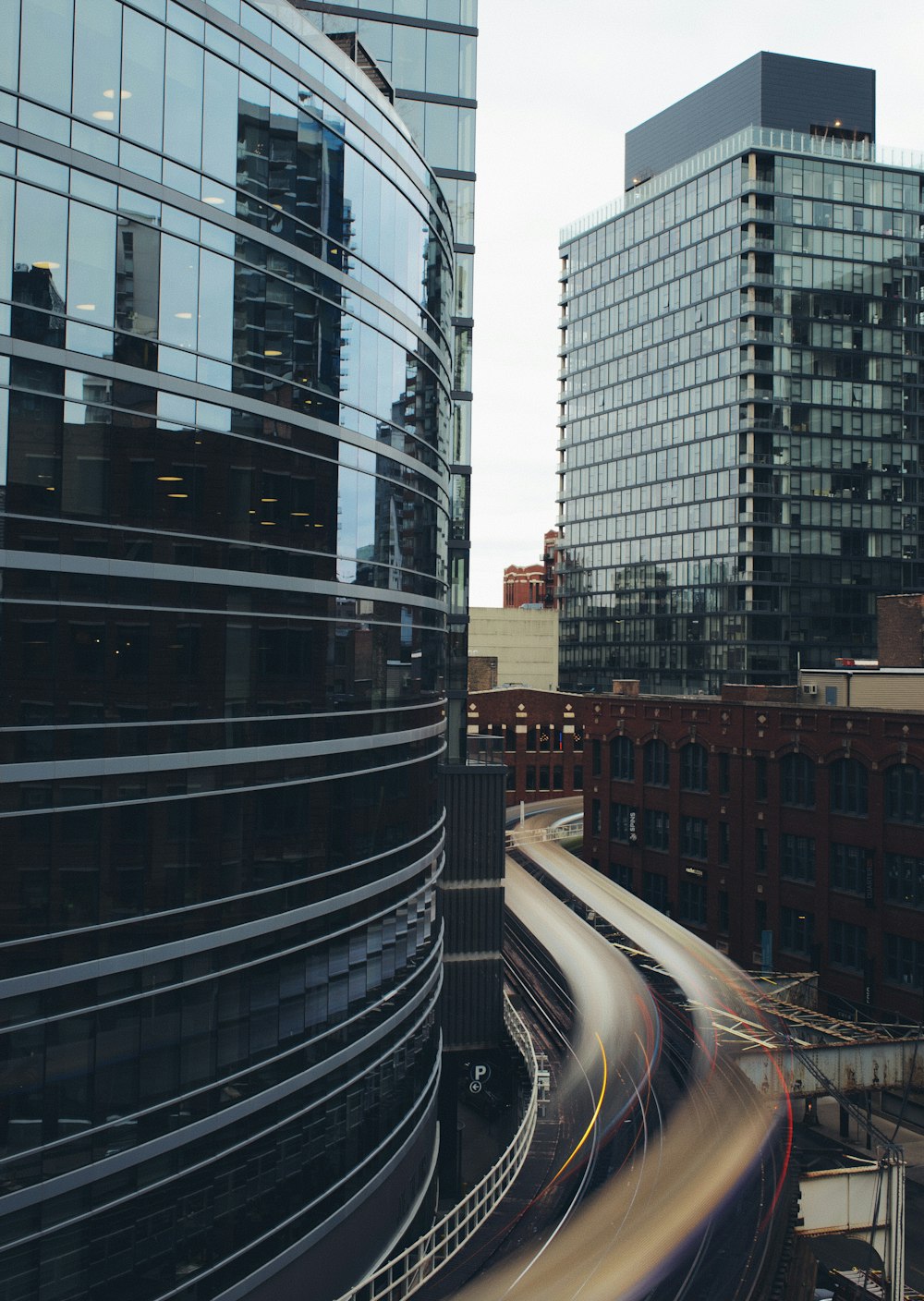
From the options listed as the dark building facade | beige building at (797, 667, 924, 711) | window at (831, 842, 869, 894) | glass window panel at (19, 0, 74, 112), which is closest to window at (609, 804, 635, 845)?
beige building at (797, 667, 924, 711)

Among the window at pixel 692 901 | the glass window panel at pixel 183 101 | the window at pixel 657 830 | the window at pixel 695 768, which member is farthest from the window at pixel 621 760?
the glass window panel at pixel 183 101

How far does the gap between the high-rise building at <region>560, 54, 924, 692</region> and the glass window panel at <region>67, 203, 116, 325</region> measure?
303 ft

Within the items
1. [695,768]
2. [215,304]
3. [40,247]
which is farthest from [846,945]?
[40,247]

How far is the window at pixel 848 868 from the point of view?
2176 inches

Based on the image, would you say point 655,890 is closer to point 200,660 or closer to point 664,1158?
point 664,1158

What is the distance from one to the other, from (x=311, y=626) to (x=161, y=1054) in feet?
28.4

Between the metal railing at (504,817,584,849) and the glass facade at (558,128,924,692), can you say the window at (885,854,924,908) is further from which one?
the glass facade at (558,128,924,692)

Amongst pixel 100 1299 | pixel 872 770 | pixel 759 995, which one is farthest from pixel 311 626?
pixel 872 770

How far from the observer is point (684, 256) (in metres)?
111

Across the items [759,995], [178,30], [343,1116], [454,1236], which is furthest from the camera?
[759,995]

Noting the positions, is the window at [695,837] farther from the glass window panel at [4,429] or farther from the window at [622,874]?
the glass window panel at [4,429]

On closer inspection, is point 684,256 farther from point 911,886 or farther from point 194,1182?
point 194,1182

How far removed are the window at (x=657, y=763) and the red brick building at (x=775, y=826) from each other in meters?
0.08

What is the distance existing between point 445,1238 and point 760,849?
40754 millimetres
